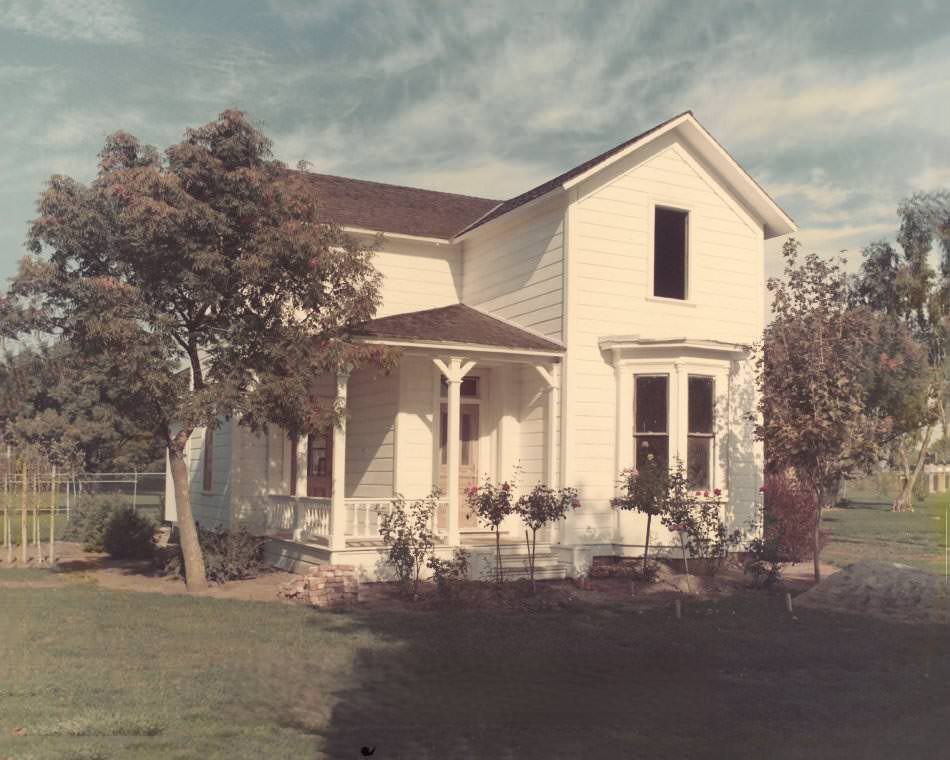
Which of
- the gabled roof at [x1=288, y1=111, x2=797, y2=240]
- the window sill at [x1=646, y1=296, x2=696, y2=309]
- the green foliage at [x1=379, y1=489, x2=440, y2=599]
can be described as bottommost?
the green foliage at [x1=379, y1=489, x2=440, y2=599]

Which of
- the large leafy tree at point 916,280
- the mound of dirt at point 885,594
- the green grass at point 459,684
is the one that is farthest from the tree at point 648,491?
the large leafy tree at point 916,280

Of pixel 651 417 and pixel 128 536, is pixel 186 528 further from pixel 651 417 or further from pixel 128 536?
pixel 651 417

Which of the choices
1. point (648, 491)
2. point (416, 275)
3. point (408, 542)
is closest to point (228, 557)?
point (408, 542)

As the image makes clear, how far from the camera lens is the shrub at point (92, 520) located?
72.3 feet

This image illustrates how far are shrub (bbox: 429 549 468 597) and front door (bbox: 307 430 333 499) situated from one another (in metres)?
5.12

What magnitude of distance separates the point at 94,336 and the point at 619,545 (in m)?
9.21

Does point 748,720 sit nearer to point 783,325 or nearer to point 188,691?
point 188,691

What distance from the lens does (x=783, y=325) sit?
16297mm

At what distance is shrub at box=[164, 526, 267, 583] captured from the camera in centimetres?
1630

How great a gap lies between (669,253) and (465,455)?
5.44 meters

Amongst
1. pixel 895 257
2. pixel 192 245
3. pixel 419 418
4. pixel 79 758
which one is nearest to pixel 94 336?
pixel 192 245

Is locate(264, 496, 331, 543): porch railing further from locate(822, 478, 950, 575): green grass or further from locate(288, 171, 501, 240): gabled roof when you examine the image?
locate(822, 478, 950, 575): green grass

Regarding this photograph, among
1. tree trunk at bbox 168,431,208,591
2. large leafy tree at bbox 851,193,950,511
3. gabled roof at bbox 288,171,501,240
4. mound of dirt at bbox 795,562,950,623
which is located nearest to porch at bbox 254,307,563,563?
tree trunk at bbox 168,431,208,591

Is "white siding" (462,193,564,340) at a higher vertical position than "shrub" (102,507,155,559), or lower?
higher
